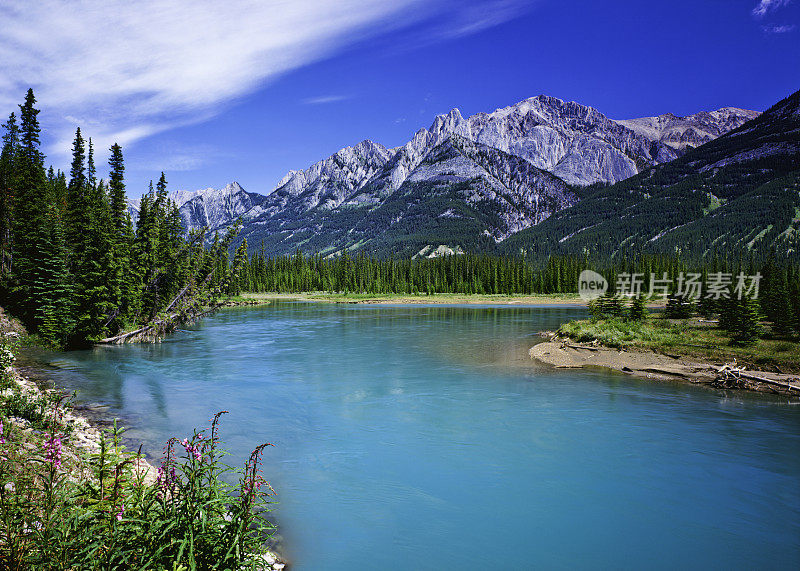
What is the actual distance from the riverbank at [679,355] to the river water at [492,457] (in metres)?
2.14

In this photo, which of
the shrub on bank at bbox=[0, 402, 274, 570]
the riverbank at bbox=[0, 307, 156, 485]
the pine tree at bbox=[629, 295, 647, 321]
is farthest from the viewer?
the pine tree at bbox=[629, 295, 647, 321]

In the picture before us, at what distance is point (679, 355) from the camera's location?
3212 cm

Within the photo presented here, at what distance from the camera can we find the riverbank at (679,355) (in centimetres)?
2570

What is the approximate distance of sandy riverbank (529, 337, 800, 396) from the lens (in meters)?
25.0

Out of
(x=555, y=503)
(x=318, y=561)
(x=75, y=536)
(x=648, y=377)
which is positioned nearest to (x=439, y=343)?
(x=648, y=377)

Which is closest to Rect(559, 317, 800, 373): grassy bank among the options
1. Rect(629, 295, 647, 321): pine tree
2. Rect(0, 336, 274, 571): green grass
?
Rect(629, 295, 647, 321): pine tree

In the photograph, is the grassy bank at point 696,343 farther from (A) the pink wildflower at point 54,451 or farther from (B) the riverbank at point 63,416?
(A) the pink wildflower at point 54,451

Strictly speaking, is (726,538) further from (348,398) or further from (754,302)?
(754,302)

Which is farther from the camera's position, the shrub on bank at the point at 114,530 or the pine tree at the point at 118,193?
the pine tree at the point at 118,193

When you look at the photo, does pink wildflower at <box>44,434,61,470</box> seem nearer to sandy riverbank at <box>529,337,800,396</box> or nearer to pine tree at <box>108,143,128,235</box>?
sandy riverbank at <box>529,337,800,396</box>

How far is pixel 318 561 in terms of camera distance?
9.71 meters

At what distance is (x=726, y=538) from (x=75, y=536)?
47.4ft

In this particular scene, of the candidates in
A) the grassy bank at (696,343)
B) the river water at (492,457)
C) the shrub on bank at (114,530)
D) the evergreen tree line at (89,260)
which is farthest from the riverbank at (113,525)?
the evergreen tree line at (89,260)

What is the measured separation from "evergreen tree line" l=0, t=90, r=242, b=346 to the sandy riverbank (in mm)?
34629
